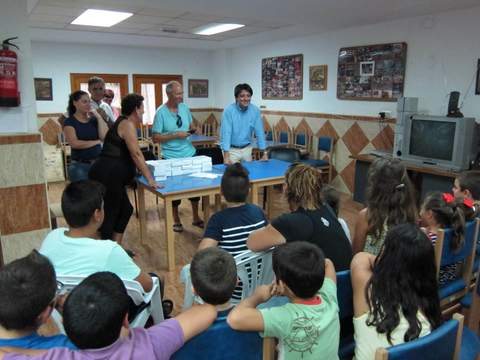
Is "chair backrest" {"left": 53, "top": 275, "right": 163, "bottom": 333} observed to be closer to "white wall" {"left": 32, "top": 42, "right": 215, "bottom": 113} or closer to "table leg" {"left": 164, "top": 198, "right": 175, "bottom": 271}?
"table leg" {"left": 164, "top": 198, "right": 175, "bottom": 271}

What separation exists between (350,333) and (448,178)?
3141mm

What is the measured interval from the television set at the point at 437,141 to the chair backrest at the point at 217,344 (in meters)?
3.77

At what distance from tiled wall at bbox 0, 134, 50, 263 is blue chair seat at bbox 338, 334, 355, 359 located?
7.53ft

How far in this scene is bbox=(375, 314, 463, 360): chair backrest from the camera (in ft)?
3.36

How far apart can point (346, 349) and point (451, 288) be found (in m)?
0.82

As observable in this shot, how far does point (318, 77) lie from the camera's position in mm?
6262

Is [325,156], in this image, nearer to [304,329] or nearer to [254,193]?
[254,193]

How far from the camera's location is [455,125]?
4078 mm

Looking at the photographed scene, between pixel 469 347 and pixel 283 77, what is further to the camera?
pixel 283 77

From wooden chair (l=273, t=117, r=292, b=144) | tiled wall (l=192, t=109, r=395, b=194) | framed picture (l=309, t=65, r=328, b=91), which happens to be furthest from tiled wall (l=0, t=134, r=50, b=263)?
wooden chair (l=273, t=117, r=292, b=144)

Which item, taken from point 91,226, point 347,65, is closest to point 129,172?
point 91,226

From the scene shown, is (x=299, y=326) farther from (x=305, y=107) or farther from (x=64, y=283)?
(x=305, y=107)

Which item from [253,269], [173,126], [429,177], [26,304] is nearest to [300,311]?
[253,269]

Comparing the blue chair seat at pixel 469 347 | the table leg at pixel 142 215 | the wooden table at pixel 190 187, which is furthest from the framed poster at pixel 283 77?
the blue chair seat at pixel 469 347
